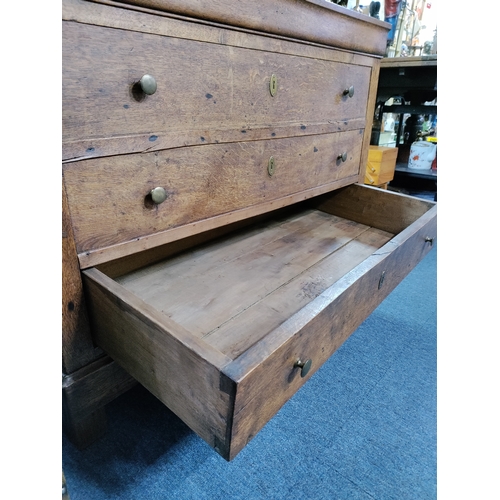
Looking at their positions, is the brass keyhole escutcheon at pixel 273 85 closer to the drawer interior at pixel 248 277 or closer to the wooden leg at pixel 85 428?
the drawer interior at pixel 248 277

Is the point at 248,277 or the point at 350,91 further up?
the point at 350,91

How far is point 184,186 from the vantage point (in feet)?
2.32

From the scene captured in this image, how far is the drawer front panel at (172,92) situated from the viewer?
52 centimetres

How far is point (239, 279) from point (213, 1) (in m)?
0.51

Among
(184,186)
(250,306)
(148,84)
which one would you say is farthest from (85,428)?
(148,84)

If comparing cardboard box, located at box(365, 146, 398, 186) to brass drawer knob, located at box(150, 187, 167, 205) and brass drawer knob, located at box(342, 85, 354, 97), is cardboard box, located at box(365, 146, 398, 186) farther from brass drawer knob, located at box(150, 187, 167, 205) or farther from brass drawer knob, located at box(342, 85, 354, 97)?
brass drawer knob, located at box(150, 187, 167, 205)

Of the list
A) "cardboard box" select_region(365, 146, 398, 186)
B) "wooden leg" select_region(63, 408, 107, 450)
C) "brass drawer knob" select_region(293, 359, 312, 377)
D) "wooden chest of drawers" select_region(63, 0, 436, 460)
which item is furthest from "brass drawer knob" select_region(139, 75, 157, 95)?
"cardboard box" select_region(365, 146, 398, 186)

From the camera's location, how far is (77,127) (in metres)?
0.53

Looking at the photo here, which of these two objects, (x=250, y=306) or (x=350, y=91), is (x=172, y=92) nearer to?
(x=250, y=306)

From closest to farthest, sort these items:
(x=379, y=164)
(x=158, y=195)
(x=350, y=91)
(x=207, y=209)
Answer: (x=158, y=195)
(x=207, y=209)
(x=350, y=91)
(x=379, y=164)

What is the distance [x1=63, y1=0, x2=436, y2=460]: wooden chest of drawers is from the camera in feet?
1.63

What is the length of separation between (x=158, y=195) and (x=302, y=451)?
617mm

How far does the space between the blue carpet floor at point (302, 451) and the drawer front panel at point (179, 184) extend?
46 centimetres

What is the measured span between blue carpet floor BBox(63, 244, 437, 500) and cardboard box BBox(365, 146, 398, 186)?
1131 mm
